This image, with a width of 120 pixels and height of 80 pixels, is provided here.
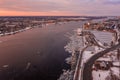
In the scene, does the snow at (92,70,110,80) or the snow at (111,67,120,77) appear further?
the snow at (111,67,120,77)

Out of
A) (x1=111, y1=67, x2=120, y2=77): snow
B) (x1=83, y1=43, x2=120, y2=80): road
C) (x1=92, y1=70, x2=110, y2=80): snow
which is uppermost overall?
(x1=83, y1=43, x2=120, y2=80): road

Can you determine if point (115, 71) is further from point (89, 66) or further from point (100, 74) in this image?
point (89, 66)

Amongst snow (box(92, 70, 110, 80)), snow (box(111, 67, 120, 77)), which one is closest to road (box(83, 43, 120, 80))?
snow (box(92, 70, 110, 80))

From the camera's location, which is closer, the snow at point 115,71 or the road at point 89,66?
the road at point 89,66

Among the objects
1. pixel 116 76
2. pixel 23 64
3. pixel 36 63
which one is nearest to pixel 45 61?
pixel 36 63

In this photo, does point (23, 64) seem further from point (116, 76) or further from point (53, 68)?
point (116, 76)

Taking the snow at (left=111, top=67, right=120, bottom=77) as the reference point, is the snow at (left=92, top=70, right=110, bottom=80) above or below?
below

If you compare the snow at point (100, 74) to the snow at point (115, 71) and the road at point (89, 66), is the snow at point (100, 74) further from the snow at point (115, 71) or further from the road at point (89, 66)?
the snow at point (115, 71)

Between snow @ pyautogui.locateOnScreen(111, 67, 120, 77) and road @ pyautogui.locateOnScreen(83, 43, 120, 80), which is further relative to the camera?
snow @ pyautogui.locateOnScreen(111, 67, 120, 77)

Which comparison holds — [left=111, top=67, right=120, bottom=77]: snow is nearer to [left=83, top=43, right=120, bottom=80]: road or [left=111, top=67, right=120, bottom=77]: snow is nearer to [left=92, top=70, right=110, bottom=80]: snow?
[left=92, top=70, right=110, bottom=80]: snow

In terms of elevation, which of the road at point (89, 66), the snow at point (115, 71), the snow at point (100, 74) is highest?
the road at point (89, 66)

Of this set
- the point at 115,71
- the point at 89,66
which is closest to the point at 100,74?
the point at 115,71

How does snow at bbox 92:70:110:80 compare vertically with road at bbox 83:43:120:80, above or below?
below

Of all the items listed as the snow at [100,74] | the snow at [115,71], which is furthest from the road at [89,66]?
the snow at [115,71]
